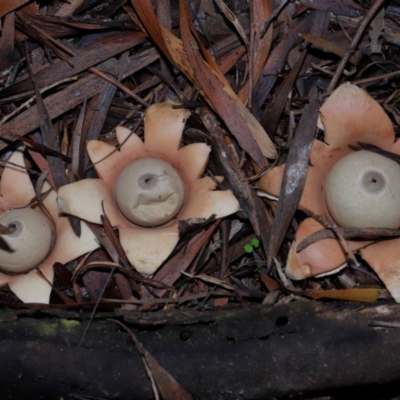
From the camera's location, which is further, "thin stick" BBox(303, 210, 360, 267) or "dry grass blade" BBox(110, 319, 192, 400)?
"thin stick" BBox(303, 210, 360, 267)

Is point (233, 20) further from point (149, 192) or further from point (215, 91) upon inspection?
point (149, 192)

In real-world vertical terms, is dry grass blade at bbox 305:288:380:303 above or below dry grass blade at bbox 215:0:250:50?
below

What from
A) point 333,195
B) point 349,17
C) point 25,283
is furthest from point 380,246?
point 25,283

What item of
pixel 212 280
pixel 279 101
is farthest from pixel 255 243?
pixel 279 101

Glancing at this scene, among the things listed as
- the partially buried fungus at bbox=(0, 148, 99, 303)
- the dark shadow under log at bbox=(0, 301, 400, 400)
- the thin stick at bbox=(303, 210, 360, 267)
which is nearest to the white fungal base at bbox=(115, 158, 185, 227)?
the partially buried fungus at bbox=(0, 148, 99, 303)

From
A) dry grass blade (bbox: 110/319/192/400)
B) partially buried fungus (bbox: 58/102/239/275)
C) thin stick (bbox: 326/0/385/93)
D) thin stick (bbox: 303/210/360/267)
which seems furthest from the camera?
thin stick (bbox: 326/0/385/93)

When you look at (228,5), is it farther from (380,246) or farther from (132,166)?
(380,246)

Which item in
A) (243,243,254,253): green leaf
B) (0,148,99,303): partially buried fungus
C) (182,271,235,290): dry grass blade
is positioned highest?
(0,148,99,303): partially buried fungus

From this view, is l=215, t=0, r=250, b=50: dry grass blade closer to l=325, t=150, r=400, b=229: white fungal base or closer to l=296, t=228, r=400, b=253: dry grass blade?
l=325, t=150, r=400, b=229: white fungal base

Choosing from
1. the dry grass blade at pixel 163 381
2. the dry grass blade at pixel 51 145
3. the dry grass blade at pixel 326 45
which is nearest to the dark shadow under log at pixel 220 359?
the dry grass blade at pixel 163 381
